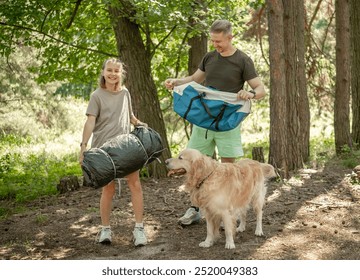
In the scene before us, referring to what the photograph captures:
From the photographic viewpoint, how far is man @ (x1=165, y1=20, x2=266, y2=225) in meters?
5.13

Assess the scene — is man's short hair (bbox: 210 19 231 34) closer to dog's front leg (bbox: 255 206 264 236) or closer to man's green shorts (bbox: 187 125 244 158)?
man's green shorts (bbox: 187 125 244 158)

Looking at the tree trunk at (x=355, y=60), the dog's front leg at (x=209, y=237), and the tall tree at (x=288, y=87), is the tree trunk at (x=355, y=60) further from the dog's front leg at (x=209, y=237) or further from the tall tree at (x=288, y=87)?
the dog's front leg at (x=209, y=237)

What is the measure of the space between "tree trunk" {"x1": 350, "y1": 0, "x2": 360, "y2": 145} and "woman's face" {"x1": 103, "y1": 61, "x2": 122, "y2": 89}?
23.9 feet

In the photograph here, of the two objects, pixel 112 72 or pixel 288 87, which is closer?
pixel 112 72

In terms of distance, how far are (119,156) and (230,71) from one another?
61.3 inches

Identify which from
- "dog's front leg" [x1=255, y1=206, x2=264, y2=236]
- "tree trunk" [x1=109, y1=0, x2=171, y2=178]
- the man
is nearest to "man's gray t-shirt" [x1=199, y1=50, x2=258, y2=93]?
the man

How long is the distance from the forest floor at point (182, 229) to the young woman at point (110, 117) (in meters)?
0.44

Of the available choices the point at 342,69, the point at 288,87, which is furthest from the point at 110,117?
the point at 342,69

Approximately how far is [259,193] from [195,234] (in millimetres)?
863

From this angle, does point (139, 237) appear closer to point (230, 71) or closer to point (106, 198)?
point (106, 198)

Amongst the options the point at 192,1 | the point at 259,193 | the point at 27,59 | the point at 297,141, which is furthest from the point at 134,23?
the point at 27,59

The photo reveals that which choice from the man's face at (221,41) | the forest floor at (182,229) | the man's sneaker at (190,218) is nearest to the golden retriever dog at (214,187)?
the forest floor at (182,229)

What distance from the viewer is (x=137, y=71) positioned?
28.8ft

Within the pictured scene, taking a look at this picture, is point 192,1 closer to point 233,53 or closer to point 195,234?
point 233,53
